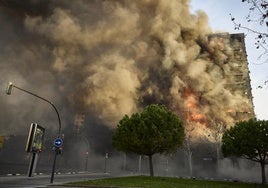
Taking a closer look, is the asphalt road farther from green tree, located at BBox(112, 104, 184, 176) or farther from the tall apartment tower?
the tall apartment tower

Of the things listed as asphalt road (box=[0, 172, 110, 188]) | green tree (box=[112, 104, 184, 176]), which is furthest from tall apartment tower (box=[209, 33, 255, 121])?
asphalt road (box=[0, 172, 110, 188])

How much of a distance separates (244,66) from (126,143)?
86522 mm

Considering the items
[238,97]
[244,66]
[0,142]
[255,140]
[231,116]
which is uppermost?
[244,66]

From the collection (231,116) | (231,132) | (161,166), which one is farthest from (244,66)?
(231,132)

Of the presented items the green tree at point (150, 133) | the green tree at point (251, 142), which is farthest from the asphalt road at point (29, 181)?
the green tree at point (251, 142)

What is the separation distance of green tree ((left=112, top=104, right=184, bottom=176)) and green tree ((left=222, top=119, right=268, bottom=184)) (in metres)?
8.89

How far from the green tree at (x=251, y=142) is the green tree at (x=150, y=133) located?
8.89m

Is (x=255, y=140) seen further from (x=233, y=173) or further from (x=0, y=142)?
(x=233, y=173)

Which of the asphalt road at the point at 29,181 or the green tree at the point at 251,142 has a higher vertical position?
the green tree at the point at 251,142

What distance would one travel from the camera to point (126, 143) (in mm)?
46469

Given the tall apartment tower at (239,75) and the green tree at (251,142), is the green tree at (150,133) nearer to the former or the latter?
the green tree at (251,142)

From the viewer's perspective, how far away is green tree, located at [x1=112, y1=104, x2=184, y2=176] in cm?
4531

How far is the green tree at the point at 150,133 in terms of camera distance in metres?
45.3

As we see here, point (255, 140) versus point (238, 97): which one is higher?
point (238, 97)
